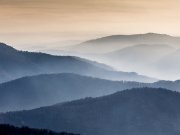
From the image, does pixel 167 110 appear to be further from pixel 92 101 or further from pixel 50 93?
pixel 50 93

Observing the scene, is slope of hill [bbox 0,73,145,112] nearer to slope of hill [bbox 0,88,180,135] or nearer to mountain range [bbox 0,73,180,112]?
mountain range [bbox 0,73,180,112]

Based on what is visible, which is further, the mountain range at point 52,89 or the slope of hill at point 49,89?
the slope of hill at point 49,89

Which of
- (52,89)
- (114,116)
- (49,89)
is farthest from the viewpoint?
(52,89)

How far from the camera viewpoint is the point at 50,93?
609 feet

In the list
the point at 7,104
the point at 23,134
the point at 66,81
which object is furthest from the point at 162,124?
the point at 66,81

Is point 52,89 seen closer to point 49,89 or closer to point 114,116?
point 49,89

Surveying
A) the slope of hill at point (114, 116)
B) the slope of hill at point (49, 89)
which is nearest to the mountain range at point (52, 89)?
the slope of hill at point (49, 89)

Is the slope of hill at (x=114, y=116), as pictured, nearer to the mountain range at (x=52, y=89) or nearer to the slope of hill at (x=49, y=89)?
the mountain range at (x=52, y=89)

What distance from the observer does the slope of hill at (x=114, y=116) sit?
10862 centimetres

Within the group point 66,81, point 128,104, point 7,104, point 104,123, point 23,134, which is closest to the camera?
point 23,134

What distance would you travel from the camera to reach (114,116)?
11362 cm

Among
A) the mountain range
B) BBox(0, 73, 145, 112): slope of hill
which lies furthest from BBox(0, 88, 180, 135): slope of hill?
BBox(0, 73, 145, 112): slope of hill

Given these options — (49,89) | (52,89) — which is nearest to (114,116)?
(49,89)

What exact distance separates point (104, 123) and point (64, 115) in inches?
254
